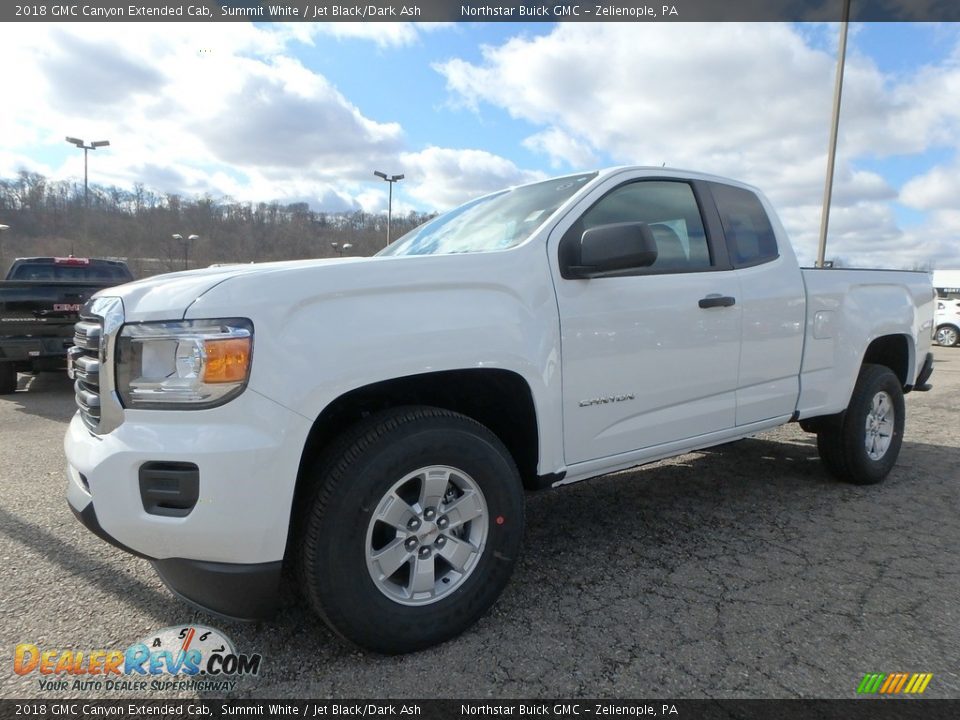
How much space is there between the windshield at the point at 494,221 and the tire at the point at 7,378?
22.1 ft

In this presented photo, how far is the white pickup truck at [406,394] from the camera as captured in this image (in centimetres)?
198

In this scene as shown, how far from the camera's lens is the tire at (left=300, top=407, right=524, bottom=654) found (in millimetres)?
2100

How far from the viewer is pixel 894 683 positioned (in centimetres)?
216

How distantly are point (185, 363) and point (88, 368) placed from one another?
53 centimetres

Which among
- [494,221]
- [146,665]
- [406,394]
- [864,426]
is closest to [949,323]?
[864,426]

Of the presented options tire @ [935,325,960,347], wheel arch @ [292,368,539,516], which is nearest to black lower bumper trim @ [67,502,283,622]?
wheel arch @ [292,368,539,516]

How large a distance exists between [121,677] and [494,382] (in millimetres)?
1740

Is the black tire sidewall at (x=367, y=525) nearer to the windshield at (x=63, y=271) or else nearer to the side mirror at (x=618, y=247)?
the side mirror at (x=618, y=247)

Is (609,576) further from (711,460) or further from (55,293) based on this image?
(55,293)

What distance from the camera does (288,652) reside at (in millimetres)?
2326

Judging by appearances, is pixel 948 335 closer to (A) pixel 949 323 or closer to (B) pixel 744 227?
(A) pixel 949 323

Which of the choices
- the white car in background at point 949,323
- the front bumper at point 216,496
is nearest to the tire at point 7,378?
the front bumper at point 216,496

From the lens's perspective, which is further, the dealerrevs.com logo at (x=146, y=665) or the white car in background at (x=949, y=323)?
the white car in background at (x=949, y=323)

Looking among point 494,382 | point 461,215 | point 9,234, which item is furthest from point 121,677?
point 9,234
